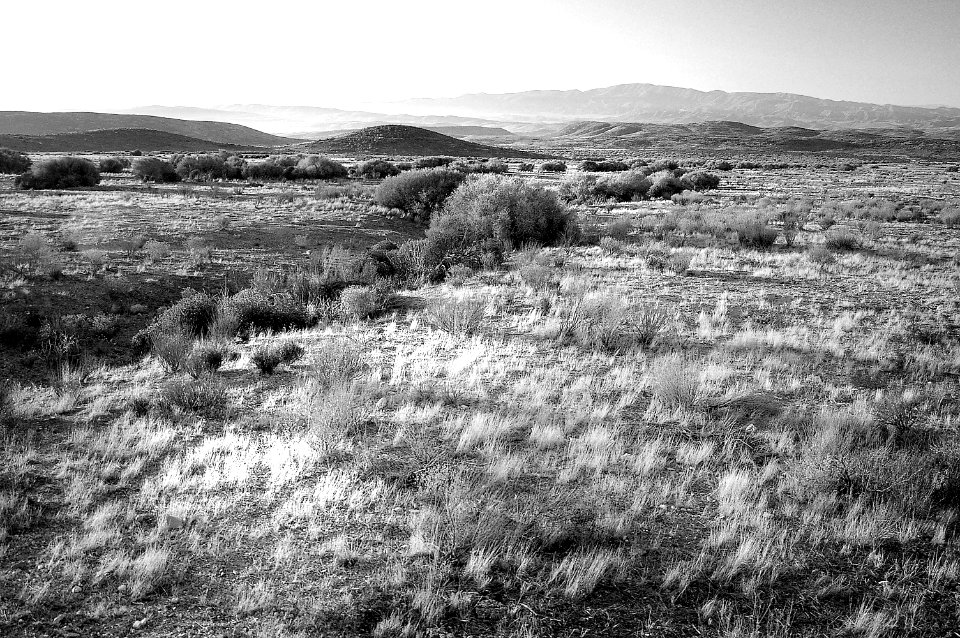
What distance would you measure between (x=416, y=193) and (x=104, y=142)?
2855 inches

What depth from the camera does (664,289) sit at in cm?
1264

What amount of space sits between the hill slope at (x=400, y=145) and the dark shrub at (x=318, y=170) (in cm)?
3368

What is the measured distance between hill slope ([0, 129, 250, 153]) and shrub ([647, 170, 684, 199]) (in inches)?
2736

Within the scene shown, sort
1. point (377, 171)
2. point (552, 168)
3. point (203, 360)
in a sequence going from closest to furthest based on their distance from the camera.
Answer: point (203, 360) → point (377, 171) → point (552, 168)

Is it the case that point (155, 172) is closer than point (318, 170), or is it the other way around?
point (155, 172)

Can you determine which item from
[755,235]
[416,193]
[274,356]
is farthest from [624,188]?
[274,356]

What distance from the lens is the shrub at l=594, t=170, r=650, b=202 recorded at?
3198 cm

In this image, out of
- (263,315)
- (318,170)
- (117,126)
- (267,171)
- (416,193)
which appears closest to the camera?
(263,315)

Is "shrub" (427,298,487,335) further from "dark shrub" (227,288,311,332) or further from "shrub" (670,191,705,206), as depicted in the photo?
"shrub" (670,191,705,206)

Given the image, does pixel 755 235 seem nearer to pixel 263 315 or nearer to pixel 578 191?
pixel 263 315

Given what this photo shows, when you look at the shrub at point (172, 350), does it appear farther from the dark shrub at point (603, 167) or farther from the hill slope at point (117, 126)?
the hill slope at point (117, 126)

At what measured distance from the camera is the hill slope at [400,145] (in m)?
81.6

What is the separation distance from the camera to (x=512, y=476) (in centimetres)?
534

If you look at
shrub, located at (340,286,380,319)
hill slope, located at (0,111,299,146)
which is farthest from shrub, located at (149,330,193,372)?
hill slope, located at (0,111,299,146)
